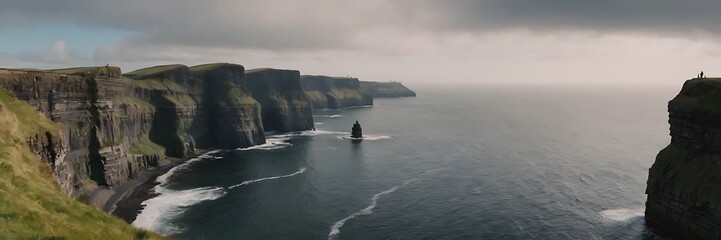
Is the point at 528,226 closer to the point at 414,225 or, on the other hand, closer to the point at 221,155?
the point at 414,225

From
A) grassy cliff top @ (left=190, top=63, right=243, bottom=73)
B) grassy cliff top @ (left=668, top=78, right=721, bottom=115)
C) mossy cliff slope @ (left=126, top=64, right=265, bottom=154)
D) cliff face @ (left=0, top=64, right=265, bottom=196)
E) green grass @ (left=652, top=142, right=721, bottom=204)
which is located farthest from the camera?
grassy cliff top @ (left=190, top=63, right=243, bottom=73)

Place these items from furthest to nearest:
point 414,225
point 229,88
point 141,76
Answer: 1. point 229,88
2. point 141,76
3. point 414,225

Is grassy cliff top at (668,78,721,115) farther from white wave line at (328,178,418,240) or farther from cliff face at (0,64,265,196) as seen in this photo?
cliff face at (0,64,265,196)

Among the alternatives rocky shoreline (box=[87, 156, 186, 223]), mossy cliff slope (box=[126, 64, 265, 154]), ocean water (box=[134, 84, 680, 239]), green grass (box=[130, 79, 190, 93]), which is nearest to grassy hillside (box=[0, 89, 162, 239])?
ocean water (box=[134, 84, 680, 239])

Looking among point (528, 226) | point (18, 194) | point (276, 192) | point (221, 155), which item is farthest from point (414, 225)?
point (221, 155)

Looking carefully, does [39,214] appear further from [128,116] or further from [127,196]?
[128,116]

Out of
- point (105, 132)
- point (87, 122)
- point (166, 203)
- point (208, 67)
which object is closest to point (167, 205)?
point (166, 203)
